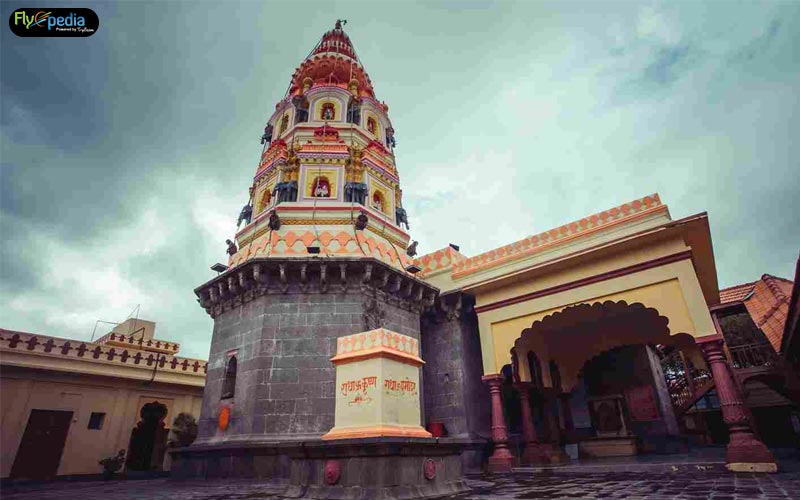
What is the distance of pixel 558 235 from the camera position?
1258cm

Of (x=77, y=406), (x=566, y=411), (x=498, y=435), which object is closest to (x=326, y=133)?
(x=498, y=435)

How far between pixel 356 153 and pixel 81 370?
13.0 m

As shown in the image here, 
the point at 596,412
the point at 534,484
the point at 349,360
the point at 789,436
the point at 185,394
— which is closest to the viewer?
the point at 349,360

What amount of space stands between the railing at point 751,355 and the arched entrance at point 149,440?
26104mm

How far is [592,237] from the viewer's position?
39.0 feet

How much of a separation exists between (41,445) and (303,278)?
11445mm

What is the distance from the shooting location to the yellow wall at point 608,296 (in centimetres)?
969

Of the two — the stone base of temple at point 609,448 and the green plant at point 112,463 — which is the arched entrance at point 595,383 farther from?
the green plant at point 112,463

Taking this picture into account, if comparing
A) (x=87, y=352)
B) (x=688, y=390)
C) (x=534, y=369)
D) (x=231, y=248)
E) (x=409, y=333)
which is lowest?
(x=688, y=390)

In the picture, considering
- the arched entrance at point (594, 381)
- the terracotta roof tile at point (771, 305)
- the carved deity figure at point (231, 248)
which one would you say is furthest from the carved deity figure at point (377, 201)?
the terracotta roof tile at point (771, 305)

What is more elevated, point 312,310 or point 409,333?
point 312,310

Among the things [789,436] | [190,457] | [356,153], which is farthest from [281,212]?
[789,436]

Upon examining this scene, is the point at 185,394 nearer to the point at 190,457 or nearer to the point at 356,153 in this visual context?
the point at 190,457

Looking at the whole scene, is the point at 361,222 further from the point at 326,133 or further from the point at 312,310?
the point at 326,133
